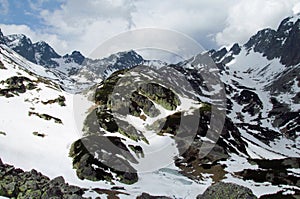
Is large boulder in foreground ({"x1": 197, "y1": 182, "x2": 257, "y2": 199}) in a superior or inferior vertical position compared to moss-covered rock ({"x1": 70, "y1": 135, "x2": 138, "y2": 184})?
inferior

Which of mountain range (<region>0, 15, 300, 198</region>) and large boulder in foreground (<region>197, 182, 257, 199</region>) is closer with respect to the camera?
large boulder in foreground (<region>197, 182, 257, 199</region>)

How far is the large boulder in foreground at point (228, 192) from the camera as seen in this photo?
1962 inches

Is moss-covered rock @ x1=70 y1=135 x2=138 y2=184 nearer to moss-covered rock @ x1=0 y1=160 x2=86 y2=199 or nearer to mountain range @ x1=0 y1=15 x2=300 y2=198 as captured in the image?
mountain range @ x1=0 y1=15 x2=300 y2=198

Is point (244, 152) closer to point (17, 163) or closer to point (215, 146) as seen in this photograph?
point (215, 146)

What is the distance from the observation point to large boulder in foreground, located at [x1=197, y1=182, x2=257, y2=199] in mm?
49844

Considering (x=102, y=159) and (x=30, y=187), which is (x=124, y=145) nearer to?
(x=102, y=159)

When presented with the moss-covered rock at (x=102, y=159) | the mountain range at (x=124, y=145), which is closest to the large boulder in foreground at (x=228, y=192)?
the mountain range at (x=124, y=145)

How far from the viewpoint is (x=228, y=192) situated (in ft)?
167

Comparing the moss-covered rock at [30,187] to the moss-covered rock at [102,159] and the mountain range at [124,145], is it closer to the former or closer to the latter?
the mountain range at [124,145]

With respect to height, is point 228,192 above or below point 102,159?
below

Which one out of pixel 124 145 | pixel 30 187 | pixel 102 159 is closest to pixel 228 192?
pixel 30 187

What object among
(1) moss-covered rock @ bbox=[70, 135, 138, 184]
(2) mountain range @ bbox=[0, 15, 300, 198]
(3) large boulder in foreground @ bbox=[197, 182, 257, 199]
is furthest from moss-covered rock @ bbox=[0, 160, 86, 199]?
(3) large boulder in foreground @ bbox=[197, 182, 257, 199]

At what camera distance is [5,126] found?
87.1 m

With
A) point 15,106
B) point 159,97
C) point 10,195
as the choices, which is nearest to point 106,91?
point 159,97
